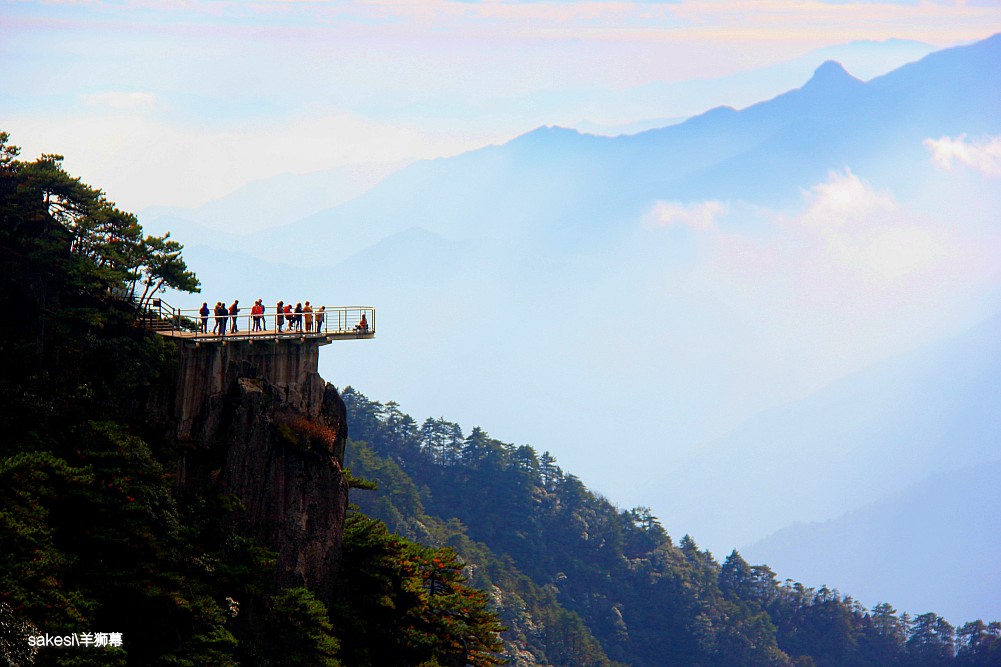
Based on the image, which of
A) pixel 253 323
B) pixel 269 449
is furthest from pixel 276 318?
pixel 269 449

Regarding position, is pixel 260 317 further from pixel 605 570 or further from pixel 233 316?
pixel 605 570

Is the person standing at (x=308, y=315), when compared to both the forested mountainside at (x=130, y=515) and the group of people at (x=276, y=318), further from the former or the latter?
the forested mountainside at (x=130, y=515)

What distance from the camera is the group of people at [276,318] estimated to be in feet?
155

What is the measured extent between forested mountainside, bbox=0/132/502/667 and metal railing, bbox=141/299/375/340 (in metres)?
1.27

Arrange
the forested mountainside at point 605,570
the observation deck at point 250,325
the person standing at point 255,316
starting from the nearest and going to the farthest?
the observation deck at point 250,325
the person standing at point 255,316
the forested mountainside at point 605,570

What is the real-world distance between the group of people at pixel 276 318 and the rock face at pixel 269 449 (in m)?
1.06

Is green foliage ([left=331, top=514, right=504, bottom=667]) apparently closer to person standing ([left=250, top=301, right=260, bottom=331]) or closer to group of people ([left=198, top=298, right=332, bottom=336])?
group of people ([left=198, top=298, right=332, bottom=336])

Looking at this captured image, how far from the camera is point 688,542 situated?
626ft

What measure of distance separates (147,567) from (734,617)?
141 m

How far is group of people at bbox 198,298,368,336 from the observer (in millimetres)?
47094

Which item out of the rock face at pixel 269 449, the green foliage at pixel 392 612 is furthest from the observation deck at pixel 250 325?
the green foliage at pixel 392 612

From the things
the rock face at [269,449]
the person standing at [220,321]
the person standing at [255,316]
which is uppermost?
the person standing at [255,316]

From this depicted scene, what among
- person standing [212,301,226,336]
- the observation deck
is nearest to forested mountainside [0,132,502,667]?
the observation deck

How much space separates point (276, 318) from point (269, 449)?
20.8 ft
